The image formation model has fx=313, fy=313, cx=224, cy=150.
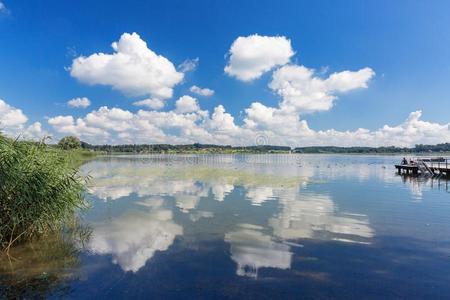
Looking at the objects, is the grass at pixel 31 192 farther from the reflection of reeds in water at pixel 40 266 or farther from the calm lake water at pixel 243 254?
the calm lake water at pixel 243 254

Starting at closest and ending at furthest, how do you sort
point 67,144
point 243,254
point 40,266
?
1. point 40,266
2. point 243,254
3. point 67,144

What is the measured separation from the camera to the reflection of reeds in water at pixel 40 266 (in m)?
7.56

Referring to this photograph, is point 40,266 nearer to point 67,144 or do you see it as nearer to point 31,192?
point 31,192

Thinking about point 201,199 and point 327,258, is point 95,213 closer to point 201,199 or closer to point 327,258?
point 201,199

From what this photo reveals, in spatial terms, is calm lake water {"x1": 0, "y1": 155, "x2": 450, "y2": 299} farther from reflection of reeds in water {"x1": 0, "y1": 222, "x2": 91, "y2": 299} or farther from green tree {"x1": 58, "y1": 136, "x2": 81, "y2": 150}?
green tree {"x1": 58, "y1": 136, "x2": 81, "y2": 150}

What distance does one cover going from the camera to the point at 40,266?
907 cm

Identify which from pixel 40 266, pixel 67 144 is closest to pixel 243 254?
pixel 40 266

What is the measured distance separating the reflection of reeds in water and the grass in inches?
19.3

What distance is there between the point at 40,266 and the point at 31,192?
8.33 feet

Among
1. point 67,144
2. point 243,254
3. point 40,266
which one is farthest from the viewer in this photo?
point 67,144

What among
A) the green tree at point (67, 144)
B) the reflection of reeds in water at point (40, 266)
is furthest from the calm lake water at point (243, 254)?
the green tree at point (67, 144)

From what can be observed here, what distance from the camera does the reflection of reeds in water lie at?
Result: 7559 mm

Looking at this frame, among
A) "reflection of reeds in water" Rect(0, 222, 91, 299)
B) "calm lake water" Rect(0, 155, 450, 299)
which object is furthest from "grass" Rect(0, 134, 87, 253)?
"calm lake water" Rect(0, 155, 450, 299)

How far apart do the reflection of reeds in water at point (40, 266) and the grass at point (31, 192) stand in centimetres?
49
